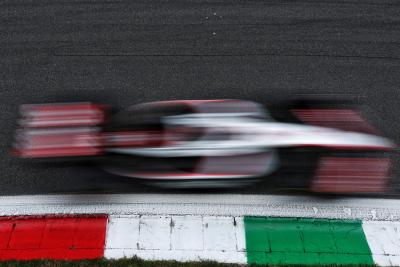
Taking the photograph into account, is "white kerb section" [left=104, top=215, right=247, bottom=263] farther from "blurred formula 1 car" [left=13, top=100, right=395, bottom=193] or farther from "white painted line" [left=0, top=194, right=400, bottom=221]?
"blurred formula 1 car" [left=13, top=100, right=395, bottom=193]

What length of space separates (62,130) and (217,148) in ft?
5.15

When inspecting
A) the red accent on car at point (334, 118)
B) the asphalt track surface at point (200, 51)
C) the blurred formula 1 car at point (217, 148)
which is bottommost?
the blurred formula 1 car at point (217, 148)

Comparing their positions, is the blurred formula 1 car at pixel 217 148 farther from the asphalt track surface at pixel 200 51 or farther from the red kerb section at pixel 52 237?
the asphalt track surface at pixel 200 51

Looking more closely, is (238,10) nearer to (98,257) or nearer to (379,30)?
(379,30)

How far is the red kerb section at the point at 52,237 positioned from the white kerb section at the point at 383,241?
261 centimetres

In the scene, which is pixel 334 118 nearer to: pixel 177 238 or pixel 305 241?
pixel 305 241

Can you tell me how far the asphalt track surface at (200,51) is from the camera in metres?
6.06

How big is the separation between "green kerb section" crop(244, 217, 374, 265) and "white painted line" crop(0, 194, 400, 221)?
103 millimetres

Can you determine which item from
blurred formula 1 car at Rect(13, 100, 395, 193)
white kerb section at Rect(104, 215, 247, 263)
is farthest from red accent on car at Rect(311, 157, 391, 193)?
white kerb section at Rect(104, 215, 247, 263)

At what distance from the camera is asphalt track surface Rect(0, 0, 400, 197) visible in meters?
6.06

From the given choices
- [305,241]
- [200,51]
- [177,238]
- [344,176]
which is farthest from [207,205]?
[200,51]

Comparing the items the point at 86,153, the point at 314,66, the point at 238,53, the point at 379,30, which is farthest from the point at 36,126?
the point at 379,30

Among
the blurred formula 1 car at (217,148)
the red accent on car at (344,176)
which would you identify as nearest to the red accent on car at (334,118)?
the blurred formula 1 car at (217,148)

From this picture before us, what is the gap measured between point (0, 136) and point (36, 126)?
96cm
